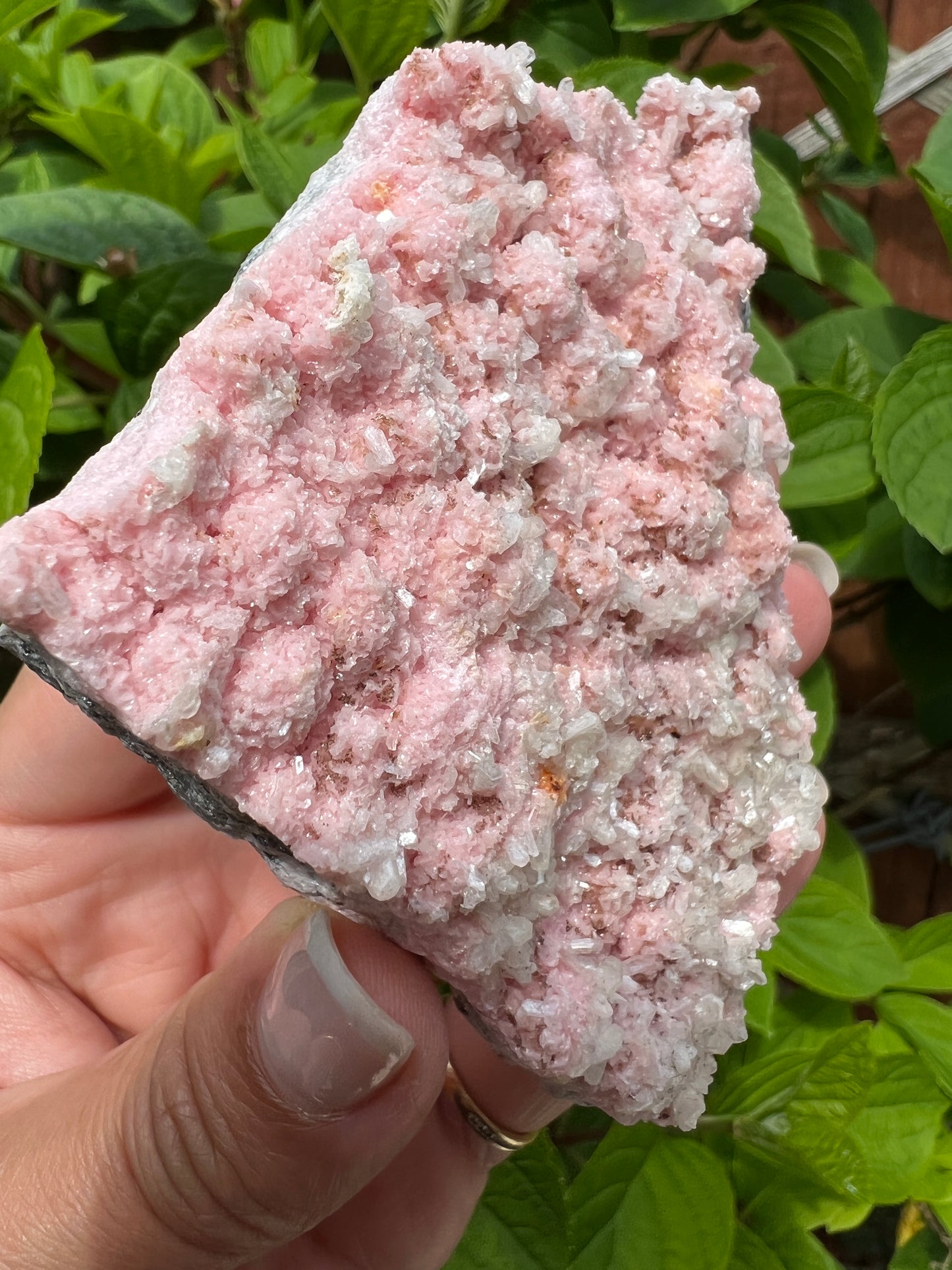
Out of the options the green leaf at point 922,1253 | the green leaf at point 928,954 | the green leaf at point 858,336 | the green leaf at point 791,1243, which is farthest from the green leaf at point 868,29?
the green leaf at point 922,1253

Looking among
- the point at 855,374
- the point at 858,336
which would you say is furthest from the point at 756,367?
the point at 858,336

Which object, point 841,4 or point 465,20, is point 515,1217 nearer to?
point 465,20

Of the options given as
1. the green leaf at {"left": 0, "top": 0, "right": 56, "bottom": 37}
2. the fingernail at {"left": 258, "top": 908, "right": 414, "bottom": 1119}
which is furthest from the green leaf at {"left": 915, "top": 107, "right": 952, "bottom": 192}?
the fingernail at {"left": 258, "top": 908, "right": 414, "bottom": 1119}

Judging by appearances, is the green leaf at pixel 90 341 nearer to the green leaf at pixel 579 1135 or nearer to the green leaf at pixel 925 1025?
the green leaf at pixel 579 1135

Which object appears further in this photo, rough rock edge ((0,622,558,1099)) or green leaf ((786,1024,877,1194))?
green leaf ((786,1024,877,1194))

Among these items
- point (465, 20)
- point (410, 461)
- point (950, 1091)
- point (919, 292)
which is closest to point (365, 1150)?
point (410, 461)

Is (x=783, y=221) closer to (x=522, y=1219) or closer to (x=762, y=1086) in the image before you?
(x=762, y=1086)

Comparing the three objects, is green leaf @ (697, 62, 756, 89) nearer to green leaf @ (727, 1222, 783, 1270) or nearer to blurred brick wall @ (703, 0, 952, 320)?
blurred brick wall @ (703, 0, 952, 320)
